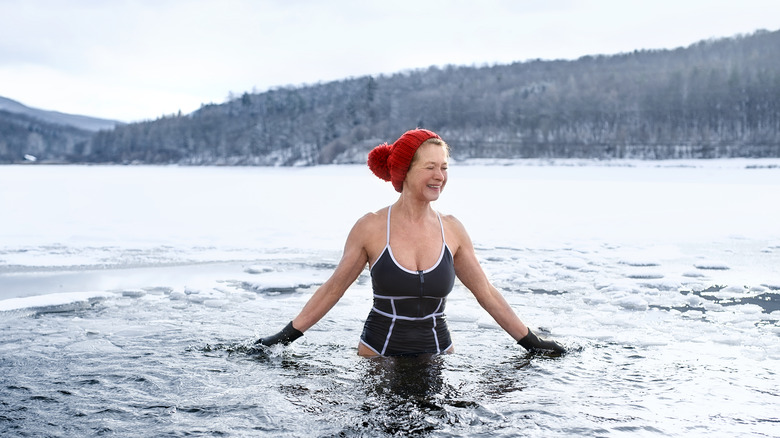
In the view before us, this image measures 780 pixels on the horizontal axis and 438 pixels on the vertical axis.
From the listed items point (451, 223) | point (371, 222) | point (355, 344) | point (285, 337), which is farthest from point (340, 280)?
point (355, 344)

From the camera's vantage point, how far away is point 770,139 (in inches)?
2584

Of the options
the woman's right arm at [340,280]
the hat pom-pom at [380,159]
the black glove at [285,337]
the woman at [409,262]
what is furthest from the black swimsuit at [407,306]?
the black glove at [285,337]

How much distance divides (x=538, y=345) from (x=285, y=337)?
1381 millimetres

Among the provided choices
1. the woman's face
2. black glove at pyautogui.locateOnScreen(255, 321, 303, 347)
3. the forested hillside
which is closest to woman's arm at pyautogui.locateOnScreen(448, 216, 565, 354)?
the woman's face

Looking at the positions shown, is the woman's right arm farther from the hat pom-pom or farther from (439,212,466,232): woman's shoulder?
(439,212,466,232): woman's shoulder

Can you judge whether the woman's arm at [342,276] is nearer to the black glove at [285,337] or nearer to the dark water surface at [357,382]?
the black glove at [285,337]

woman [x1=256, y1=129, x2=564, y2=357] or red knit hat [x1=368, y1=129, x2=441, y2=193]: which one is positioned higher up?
red knit hat [x1=368, y1=129, x2=441, y2=193]

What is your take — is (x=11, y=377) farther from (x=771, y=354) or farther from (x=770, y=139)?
(x=770, y=139)

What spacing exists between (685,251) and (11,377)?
Result: 800cm

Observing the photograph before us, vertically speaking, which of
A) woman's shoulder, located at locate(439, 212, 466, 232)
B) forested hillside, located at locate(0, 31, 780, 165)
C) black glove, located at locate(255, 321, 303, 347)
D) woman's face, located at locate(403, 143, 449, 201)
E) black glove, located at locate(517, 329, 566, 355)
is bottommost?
black glove, located at locate(517, 329, 566, 355)

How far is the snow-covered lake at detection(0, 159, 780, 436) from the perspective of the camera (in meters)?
2.89

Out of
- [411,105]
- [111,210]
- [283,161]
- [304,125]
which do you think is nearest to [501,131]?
[411,105]

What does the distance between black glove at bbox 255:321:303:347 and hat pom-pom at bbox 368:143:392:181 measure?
943 mm

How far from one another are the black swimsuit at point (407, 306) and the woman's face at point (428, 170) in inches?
9.7
